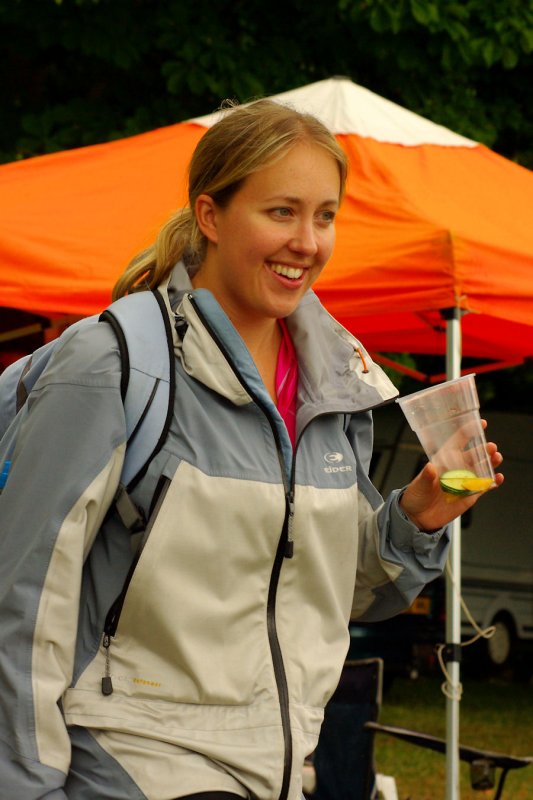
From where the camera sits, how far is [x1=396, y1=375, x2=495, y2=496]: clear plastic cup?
212 cm

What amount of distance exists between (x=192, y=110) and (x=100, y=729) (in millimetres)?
7322

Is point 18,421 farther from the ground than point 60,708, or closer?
farther from the ground

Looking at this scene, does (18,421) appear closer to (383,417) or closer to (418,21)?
(418,21)

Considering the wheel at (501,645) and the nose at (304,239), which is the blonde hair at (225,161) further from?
the wheel at (501,645)

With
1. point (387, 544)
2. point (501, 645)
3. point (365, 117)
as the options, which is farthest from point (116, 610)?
point (501, 645)

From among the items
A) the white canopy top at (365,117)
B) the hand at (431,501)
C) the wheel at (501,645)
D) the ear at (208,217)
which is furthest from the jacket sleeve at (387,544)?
the wheel at (501,645)

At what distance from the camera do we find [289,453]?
198cm

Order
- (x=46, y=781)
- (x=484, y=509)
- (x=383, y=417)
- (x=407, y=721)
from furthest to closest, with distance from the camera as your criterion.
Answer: (x=484, y=509) < (x=383, y=417) < (x=407, y=721) < (x=46, y=781)

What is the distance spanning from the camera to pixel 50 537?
5.88 ft

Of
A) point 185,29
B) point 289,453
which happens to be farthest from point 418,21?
point 289,453

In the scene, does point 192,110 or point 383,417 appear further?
point 383,417

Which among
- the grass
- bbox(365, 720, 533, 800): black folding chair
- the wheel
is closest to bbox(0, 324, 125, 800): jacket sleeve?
bbox(365, 720, 533, 800): black folding chair

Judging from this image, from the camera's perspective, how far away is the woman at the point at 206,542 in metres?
1.80

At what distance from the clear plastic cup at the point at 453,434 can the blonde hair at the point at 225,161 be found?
1.26 feet
